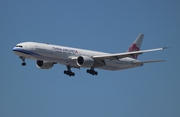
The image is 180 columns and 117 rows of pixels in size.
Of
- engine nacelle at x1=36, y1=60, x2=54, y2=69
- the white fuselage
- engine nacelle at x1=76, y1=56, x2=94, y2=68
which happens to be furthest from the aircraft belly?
engine nacelle at x1=36, y1=60, x2=54, y2=69

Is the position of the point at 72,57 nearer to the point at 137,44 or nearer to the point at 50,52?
the point at 50,52

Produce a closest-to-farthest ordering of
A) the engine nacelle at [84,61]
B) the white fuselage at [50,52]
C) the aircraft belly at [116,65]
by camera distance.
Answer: the white fuselage at [50,52], the engine nacelle at [84,61], the aircraft belly at [116,65]

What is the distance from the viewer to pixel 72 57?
81.8 m

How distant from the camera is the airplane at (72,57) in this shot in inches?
3088

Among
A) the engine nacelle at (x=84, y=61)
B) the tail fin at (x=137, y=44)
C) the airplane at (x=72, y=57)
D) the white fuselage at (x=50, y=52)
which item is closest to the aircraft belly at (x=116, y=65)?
the airplane at (x=72, y=57)

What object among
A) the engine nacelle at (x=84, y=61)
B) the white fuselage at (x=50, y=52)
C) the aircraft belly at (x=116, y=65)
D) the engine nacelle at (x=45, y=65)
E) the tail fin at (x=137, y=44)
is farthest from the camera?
the tail fin at (x=137, y=44)

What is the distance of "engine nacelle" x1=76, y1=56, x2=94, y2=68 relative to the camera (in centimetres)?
8125

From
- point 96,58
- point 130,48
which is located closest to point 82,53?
point 96,58

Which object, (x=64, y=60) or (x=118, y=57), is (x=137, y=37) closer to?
(x=118, y=57)

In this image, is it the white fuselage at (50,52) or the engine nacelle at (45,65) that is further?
the engine nacelle at (45,65)

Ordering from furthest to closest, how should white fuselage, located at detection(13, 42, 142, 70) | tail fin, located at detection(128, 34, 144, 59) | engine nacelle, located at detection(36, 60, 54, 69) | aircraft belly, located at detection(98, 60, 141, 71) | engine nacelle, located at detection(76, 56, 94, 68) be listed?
tail fin, located at detection(128, 34, 144, 59), aircraft belly, located at detection(98, 60, 141, 71), engine nacelle, located at detection(36, 60, 54, 69), engine nacelle, located at detection(76, 56, 94, 68), white fuselage, located at detection(13, 42, 142, 70)

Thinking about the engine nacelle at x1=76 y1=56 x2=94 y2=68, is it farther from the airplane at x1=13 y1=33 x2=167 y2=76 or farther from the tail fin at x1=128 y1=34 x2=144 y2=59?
the tail fin at x1=128 y1=34 x2=144 y2=59

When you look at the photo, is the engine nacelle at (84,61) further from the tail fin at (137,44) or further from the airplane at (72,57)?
the tail fin at (137,44)

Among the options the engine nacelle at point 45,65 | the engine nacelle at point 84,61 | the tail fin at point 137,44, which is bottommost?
the engine nacelle at point 84,61
